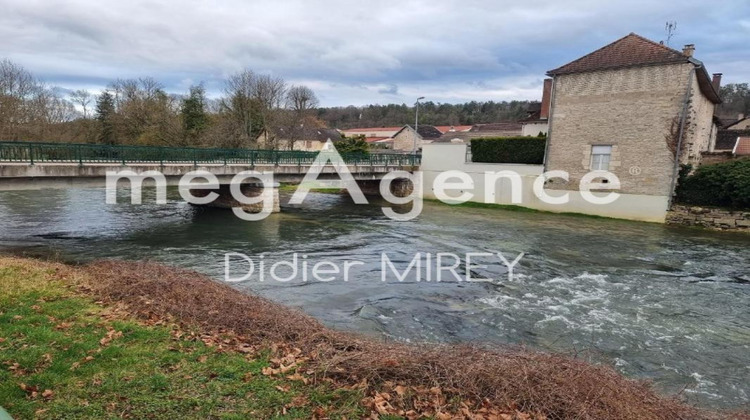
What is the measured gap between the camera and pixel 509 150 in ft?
95.6

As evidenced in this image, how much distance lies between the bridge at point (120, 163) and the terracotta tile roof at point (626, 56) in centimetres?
1633

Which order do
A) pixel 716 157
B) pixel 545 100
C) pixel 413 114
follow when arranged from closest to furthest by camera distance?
pixel 716 157 → pixel 545 100 → pixel 413 114

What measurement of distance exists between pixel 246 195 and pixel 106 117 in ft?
113

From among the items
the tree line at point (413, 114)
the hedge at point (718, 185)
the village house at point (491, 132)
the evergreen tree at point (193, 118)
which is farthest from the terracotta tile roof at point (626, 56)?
the tree line at point (413, 114)

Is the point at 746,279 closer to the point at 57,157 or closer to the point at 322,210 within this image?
the point at 322,210

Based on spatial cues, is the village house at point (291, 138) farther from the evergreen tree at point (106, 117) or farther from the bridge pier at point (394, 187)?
the evergreen tree at point (106, 117)

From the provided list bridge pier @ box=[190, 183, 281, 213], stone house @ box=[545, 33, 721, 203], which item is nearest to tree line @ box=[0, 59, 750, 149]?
bridge pier @ box=[190, 183, 281, 213]

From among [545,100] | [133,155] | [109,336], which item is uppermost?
[545,100]

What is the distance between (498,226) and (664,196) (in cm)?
955

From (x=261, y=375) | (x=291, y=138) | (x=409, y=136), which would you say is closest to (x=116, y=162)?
(x=261, y=375)

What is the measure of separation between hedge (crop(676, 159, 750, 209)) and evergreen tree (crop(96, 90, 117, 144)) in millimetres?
49775

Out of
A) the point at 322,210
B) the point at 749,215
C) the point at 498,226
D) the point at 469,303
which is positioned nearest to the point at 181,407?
the point at 469,303

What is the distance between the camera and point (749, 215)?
810 inches

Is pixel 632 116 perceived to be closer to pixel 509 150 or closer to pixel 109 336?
pixel 509 150
